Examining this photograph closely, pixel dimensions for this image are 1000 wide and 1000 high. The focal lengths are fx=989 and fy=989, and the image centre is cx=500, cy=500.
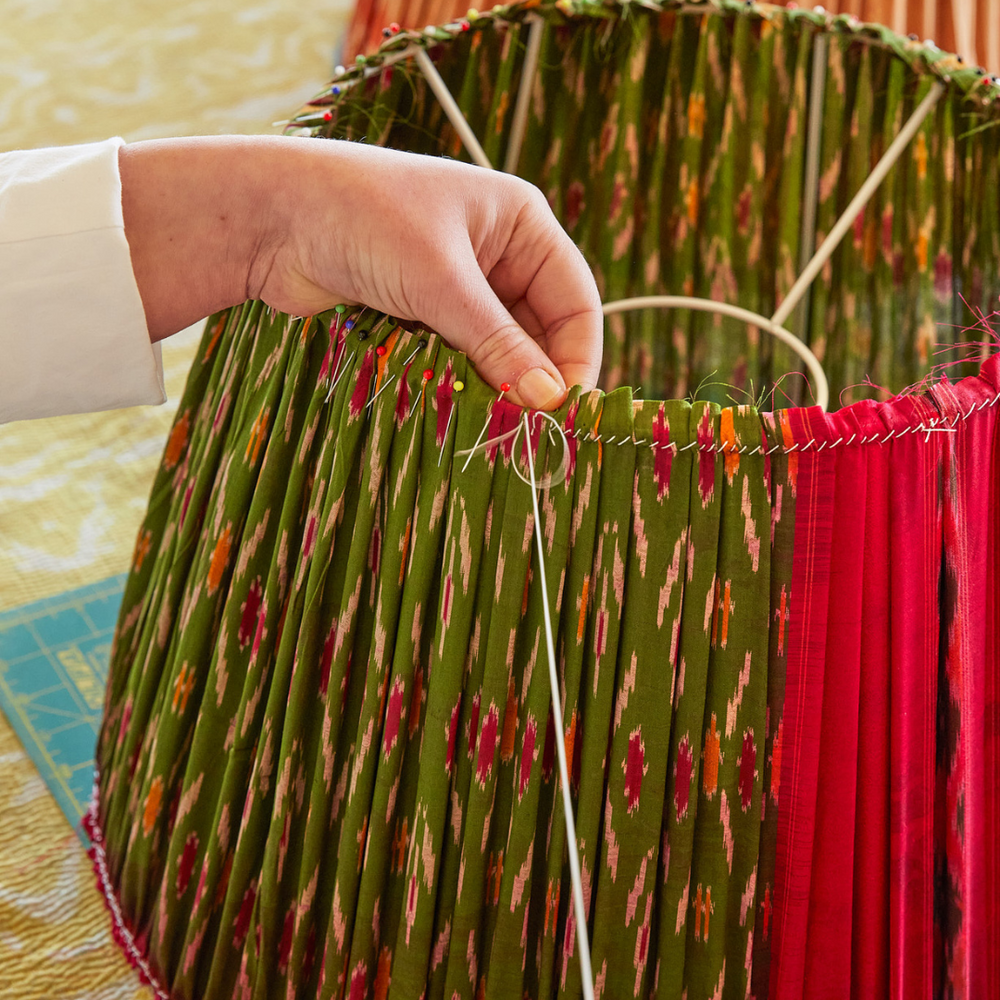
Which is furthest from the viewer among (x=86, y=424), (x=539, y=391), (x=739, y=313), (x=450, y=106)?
(x=86, y=424)

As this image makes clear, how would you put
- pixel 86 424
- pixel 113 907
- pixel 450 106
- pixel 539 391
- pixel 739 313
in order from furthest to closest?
pixel 86 424 < pixel 739 313 < pixel 450 106 < pixel 113 907 < pixel 539 391

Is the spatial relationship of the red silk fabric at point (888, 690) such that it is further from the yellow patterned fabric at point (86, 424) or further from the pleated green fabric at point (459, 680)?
the yellow patterned fabric at point (86, 424)

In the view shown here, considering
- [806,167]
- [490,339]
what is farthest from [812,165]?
[490,339]

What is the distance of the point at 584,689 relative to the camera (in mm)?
510

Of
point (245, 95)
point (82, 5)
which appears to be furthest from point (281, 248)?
point (82, 5)

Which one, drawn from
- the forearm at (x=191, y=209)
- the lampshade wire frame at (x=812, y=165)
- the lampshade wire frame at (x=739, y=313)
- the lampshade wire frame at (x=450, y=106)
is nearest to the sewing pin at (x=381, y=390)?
the forearm at (x=191, y=209)

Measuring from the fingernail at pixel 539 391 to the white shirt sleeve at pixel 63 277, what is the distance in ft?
0.68

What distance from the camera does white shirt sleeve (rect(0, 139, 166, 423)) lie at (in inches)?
19.4

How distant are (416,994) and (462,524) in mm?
267

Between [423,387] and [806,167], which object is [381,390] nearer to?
[423,387]

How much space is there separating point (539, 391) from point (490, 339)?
0.04 metres

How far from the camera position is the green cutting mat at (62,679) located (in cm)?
82

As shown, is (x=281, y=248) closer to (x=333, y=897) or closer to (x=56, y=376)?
(x=56, y=376)

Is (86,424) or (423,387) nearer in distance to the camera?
(423,387)
